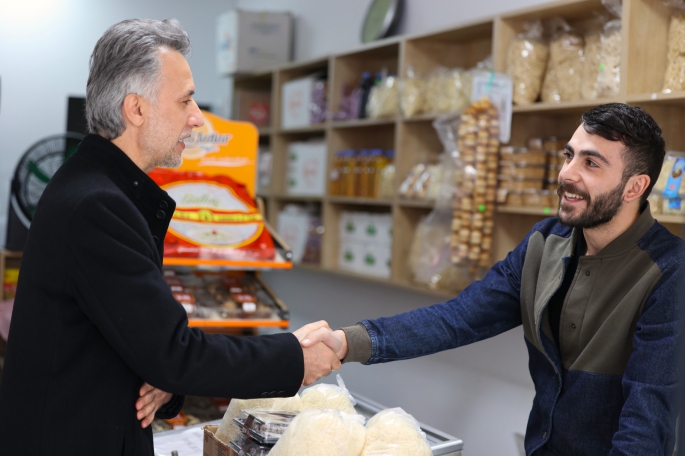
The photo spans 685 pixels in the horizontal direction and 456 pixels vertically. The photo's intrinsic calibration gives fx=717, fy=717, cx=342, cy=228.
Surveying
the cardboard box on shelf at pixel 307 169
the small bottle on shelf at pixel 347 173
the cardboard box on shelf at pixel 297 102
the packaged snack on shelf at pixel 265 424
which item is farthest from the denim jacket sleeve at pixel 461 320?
the cardboard box on shelf at pixel 297 102

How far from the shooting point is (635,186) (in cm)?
186

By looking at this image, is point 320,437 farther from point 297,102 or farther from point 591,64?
point 297,102

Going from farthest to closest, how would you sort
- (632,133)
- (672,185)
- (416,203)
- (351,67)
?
(351,67)
(416,203)
(672,185)
(632,133)

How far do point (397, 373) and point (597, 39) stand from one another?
2.27 m

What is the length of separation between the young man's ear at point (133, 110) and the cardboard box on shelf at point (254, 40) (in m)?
3.78

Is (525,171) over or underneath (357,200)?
over

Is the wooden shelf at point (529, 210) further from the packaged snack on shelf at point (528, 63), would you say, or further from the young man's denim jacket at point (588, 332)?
the young man's denim jacket at point (588, 332)

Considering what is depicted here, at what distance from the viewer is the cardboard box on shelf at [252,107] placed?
17.9 ft

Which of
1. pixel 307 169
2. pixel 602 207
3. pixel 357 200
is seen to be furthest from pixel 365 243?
pixel 602 207

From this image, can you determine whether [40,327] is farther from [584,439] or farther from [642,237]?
[642,237]

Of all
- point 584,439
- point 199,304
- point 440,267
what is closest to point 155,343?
point 584,439

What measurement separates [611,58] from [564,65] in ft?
0.92

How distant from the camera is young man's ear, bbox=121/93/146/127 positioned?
1464 mm

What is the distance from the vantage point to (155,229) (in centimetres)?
149
